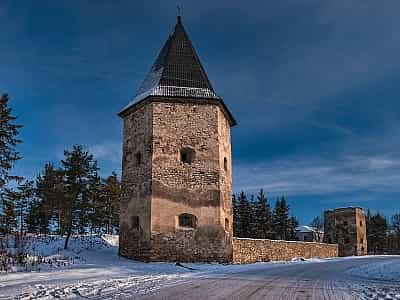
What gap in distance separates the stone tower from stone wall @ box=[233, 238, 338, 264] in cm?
114

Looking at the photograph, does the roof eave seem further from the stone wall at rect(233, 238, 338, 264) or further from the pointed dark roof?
the stone wall at rect(233, 238, 338, 264)

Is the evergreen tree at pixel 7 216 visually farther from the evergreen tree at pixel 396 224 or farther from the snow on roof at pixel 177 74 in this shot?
the evergreen tree at pixel 396 224

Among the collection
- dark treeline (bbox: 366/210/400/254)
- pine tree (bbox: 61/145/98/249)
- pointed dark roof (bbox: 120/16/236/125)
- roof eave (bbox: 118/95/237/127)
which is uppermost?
pointed dark roof (bbox: 120/16/236/125)

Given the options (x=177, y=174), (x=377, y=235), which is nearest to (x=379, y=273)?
(x=177, y=174)

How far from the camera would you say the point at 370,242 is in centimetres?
5809

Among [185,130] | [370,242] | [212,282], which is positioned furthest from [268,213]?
[212,282]

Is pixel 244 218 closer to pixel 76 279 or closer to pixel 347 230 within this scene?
pixel 347 230

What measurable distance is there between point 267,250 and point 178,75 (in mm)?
10617

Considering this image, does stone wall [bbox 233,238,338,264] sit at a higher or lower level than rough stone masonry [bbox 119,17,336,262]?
lower

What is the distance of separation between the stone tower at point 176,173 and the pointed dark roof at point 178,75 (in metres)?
0.05

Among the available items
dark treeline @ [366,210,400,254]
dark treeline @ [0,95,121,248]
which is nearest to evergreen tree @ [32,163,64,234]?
dark treeline @ [0,95,121,248]

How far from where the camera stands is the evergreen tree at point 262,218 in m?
42.4

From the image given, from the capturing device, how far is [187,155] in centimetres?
1930

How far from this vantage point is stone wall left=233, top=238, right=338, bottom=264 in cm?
2003
